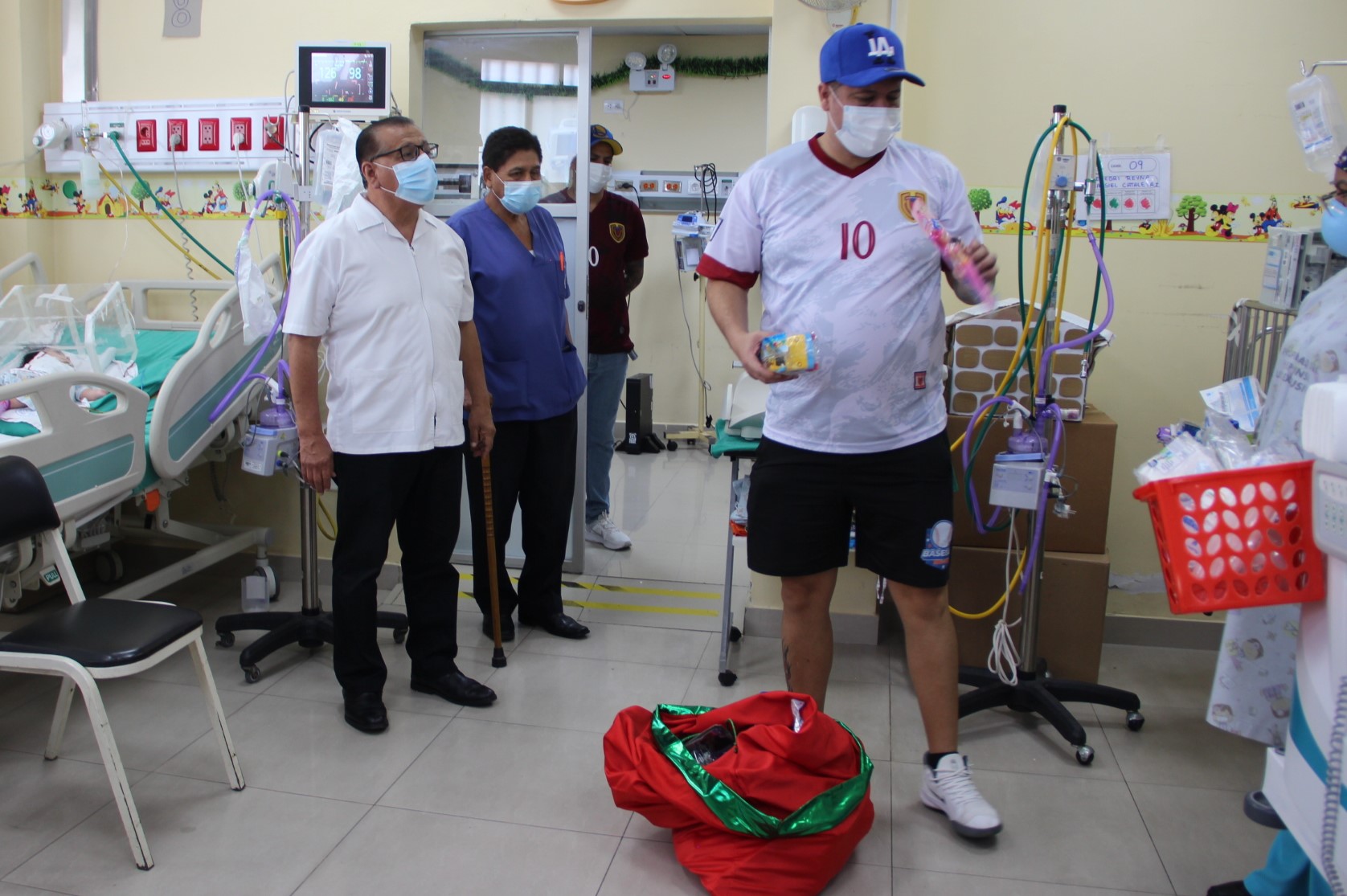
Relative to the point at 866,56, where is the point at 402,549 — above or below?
below

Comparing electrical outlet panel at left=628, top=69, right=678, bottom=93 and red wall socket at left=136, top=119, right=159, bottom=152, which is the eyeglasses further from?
electrical outlet panel at left=628, top=69, right=678, bottom=93

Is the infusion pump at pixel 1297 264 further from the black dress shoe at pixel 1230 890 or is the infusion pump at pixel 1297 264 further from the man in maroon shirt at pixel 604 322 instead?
the man in maroon shirt at pixel 604 322

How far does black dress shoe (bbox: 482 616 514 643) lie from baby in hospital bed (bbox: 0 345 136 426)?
1245 millimetres

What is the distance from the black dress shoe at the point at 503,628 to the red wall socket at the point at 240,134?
1.80 metres

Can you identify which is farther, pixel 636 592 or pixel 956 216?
pixel 636 592

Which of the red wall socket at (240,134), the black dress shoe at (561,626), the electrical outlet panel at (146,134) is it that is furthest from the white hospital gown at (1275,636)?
the electrical outlet panel at (146,134)

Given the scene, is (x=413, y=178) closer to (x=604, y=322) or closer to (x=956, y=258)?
(x=956, y=258)

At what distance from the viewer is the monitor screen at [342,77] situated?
10.5ft

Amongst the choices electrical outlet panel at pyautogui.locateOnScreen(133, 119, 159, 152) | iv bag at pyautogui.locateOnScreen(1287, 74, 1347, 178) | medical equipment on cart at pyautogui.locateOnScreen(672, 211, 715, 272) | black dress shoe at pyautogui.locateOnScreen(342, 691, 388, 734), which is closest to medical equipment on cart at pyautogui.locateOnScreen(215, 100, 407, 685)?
black dress shoe at pyautogui.locateOnScreen(342, 691, 388, 734)

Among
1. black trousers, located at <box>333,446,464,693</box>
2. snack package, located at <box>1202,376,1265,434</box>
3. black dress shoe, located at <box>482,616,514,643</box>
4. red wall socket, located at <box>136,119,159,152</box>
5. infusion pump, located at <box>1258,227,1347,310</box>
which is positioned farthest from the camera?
red wall socket, located at <box>136,119,159,152</box>

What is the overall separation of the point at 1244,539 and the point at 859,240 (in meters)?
0.89

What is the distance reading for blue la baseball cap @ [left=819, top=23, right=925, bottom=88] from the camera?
190cm

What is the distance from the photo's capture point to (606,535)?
13.7ft

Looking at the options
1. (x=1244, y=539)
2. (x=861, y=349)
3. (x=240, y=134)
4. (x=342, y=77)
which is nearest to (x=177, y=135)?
(x=240, y=134)
